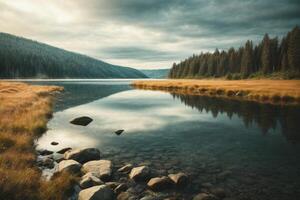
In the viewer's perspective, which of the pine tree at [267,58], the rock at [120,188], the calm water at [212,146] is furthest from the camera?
the pine tree at [267,58]

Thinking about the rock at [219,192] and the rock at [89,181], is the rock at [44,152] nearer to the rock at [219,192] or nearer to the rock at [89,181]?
the rock at [89,181]

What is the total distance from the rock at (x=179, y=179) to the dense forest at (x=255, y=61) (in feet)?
299

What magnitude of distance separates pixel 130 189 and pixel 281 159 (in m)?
9.88

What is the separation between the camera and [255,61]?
121m

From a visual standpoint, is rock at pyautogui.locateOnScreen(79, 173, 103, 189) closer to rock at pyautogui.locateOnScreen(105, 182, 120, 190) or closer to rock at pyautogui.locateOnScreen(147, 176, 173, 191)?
rock at pyautogui.locateOnScreen(105, 182, 120, 190)

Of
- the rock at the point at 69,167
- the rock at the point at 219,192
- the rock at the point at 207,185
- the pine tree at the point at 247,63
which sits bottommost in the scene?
the rock at the point at 207,185

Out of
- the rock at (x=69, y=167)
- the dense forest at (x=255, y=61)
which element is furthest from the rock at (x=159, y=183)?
the dense forest at (x=255, y=61)

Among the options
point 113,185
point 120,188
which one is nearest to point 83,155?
point 113,185

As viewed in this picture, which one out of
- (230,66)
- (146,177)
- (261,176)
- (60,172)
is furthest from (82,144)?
(230,66)

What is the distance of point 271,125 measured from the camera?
2472cm

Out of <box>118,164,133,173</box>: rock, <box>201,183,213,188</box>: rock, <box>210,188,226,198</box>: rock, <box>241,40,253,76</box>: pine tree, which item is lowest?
<box>201,183,213,188</box>: rock

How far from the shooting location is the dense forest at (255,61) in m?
89.9

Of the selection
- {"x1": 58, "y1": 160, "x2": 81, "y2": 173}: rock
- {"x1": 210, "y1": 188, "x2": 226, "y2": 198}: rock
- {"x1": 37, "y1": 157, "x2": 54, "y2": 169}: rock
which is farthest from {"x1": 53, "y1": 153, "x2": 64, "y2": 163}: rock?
{"x1": 210, "y1": 188, "x2": 226, "y2": 198}: rock

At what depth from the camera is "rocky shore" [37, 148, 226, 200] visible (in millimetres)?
9664
